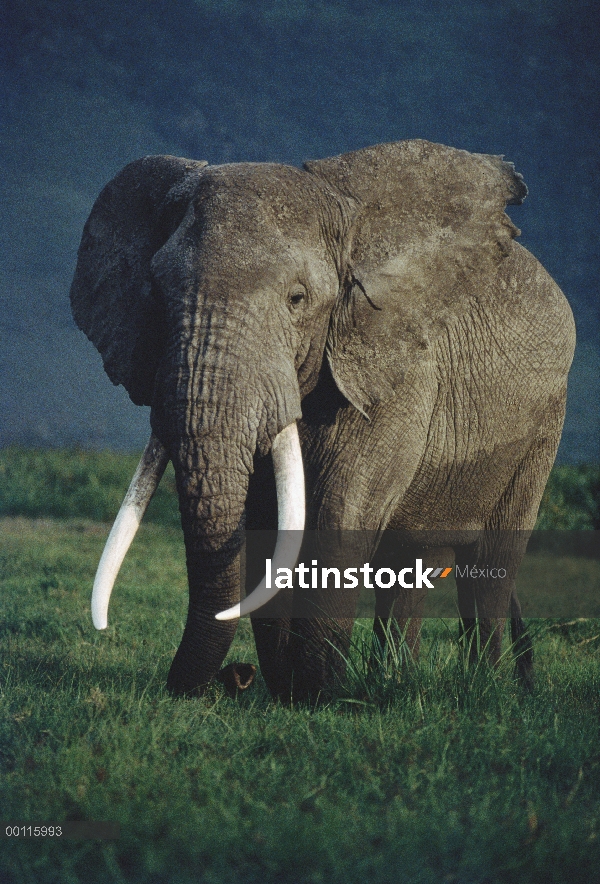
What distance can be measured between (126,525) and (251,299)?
104cm

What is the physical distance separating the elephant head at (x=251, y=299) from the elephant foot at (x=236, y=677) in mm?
334

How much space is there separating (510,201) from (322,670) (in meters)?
2.34

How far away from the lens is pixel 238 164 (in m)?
4.11

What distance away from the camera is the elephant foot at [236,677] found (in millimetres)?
4614

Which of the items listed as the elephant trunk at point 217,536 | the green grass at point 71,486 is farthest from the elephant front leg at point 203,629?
the green grass at point 71,486

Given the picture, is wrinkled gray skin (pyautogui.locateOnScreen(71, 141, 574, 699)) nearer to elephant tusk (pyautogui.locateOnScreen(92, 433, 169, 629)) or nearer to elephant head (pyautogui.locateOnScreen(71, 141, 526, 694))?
elephant head (pyautogui.locateOnScreen(71, 141, 526, 694))


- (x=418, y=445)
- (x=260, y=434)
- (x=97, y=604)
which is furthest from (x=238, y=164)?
(x=97, y=604)

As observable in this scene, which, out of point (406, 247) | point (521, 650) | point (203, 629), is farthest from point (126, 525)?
point (521, 650)

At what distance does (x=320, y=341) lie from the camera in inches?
162

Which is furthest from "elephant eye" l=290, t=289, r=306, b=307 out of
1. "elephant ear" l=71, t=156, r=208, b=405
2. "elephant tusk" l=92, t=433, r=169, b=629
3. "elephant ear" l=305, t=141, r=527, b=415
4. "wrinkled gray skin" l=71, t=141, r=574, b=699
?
"elephant tusk" l=92, t=433, r=169, b=629

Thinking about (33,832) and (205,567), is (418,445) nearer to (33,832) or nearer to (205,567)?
(205,567)

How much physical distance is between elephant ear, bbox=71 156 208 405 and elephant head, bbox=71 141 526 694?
0.01 m

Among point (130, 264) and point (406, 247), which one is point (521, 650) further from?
point (130, 264)

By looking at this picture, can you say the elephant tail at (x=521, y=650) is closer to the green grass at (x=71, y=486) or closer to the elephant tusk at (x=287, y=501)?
the elephant tusk at (x=287, y=501)
